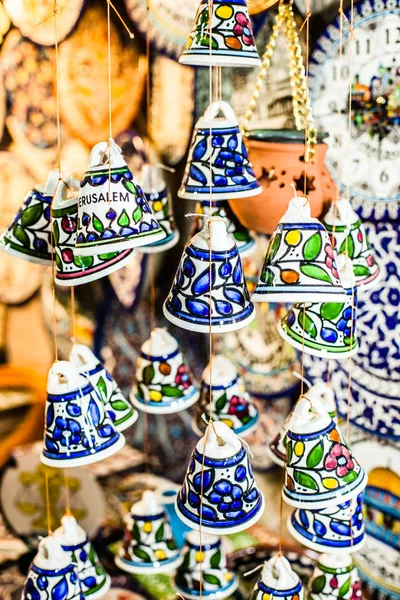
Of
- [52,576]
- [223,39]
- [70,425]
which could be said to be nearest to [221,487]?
[70,425]

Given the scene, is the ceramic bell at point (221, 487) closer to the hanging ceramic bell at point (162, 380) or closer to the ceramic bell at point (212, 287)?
the ceramic bell at point (212, 287)

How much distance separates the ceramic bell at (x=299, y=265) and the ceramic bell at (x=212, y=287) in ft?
0.18

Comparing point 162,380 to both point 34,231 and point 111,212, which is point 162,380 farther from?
point 111,212

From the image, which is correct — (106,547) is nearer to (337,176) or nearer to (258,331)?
(258,331)

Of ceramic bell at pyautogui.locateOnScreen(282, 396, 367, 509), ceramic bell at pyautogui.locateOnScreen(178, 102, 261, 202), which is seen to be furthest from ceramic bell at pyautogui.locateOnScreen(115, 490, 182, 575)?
ceramic bell at pyautogui.locateOnScreen(178, 102, 261, 202)

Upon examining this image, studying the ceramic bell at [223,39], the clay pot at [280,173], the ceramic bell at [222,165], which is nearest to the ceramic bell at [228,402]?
the clay pot at [280,173]

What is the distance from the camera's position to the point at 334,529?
4.83 ft

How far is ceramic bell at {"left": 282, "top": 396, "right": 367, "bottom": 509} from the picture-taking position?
1343 millimetres

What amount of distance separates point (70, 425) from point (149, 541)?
Result: 0.44 m

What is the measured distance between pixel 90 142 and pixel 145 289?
1.38 ft

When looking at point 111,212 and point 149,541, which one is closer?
point 111,212

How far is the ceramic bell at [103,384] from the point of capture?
1486 millimetres

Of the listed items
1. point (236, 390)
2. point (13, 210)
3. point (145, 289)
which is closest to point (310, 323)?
point (236, 390)

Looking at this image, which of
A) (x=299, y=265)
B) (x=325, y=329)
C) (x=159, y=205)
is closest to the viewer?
(x=299, y=265)
